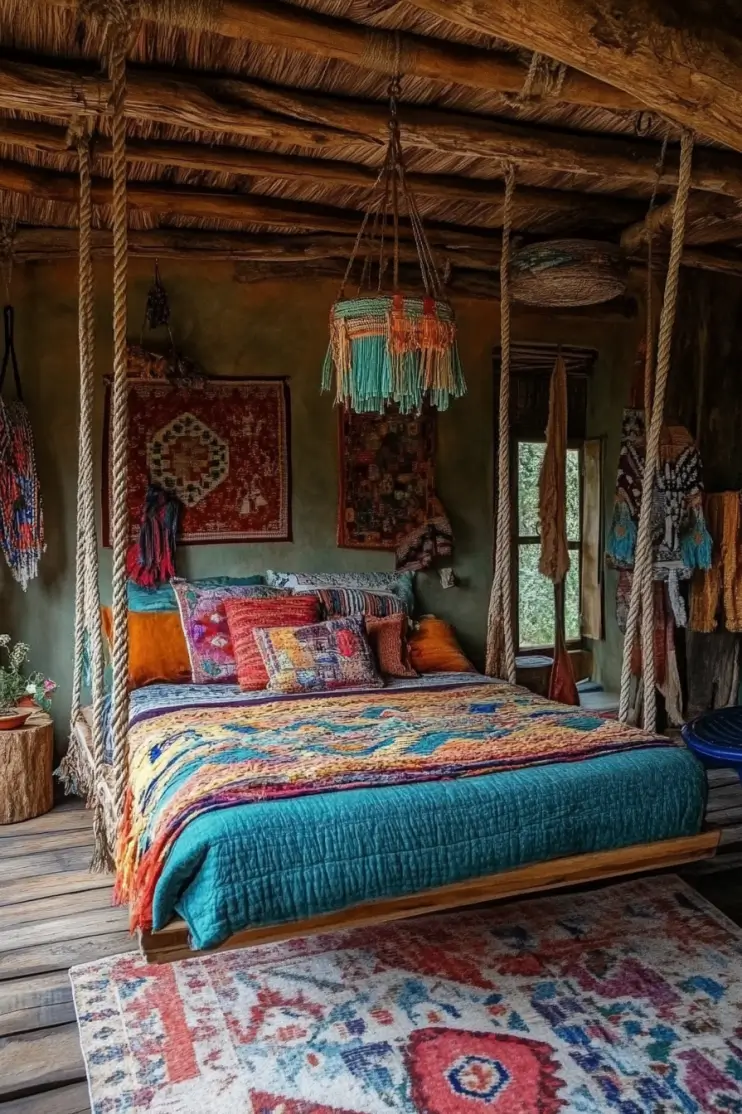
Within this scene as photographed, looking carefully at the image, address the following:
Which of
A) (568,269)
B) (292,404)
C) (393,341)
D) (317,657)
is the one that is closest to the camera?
(393,341)

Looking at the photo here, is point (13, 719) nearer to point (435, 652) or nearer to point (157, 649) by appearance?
point (157, 649)

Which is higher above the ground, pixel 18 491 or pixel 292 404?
pixel 292 404

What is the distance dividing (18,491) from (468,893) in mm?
3033

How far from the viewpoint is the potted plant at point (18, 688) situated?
416 cm

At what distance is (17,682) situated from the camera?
4.36 m

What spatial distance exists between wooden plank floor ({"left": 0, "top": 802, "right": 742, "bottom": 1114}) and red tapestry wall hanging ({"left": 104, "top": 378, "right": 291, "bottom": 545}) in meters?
1.54

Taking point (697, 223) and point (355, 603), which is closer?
point (697, 223)

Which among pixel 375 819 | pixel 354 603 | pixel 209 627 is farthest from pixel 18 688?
pixel 375 819

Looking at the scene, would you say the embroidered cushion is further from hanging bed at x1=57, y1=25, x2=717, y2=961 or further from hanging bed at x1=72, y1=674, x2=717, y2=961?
hanging bed at x1=72, y1=674, x2=717, y2=961

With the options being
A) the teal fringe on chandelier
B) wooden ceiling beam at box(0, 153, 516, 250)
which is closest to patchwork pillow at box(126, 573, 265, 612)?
wooden ceiling beam at box(0, 153, 516, 250)

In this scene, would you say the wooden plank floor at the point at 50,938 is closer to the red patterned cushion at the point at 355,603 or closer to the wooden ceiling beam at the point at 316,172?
the red patterned cushion at the point at 355,603

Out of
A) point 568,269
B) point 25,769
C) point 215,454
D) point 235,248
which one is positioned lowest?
point 25,769

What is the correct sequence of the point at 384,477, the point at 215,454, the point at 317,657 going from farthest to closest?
the point at 384,477, the point at 215,454, the point at 317,657

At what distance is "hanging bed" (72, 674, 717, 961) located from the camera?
241cm
